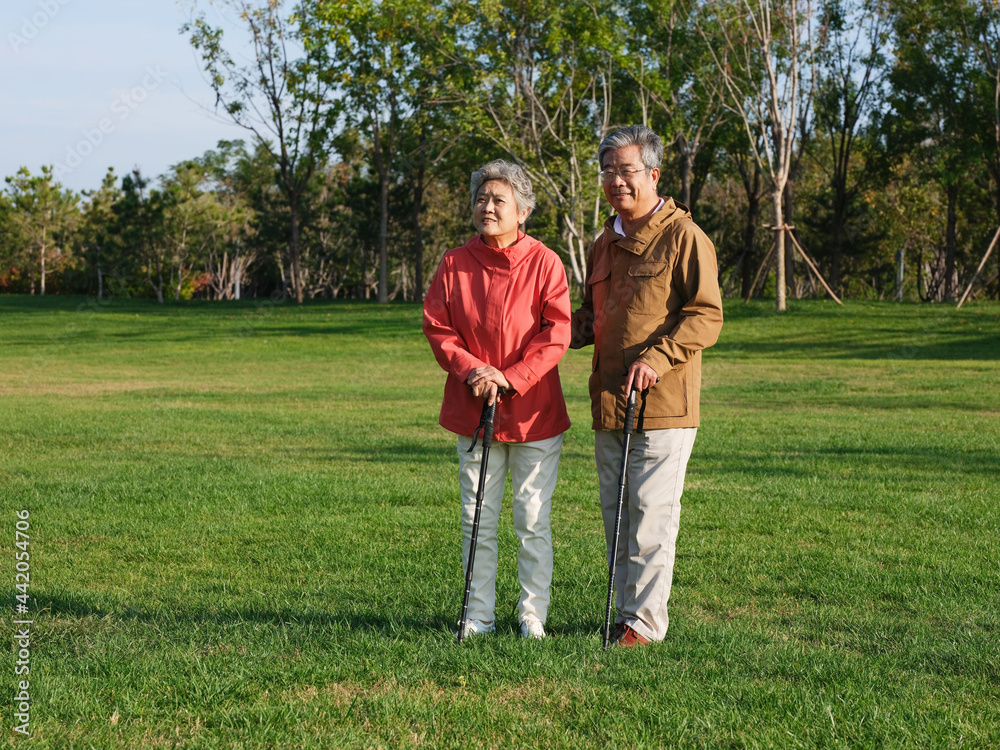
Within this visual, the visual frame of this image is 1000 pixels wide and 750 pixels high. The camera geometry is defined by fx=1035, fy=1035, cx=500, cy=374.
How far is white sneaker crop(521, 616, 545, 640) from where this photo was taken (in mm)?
4184

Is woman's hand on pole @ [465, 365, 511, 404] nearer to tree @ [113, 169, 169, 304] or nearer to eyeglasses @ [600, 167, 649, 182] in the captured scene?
eyeglasses @ [600, 167, 649, 182]

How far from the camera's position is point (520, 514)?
4211 millimetres

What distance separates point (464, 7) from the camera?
90.0 ft

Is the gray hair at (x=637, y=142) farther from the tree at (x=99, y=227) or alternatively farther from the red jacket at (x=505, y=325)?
the tree at (x=99, y=227)

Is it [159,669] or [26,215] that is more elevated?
[26,215]

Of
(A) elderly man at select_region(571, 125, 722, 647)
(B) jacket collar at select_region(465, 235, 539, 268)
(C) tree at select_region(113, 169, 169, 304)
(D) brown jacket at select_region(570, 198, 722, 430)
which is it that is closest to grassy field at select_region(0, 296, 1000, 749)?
(A) elderly man at select_region(571, 125, 722, 647)

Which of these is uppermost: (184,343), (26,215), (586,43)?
(586,43)

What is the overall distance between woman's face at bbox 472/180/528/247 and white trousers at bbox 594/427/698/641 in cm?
94

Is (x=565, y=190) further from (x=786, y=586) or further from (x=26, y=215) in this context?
(x=26, y=215)

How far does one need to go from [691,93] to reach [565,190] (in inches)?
265

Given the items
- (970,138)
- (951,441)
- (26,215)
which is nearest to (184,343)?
(951,441)

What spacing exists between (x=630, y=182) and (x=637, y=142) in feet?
0.52

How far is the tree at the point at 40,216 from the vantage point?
54844mm

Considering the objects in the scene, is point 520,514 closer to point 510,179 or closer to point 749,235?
point 510,179
